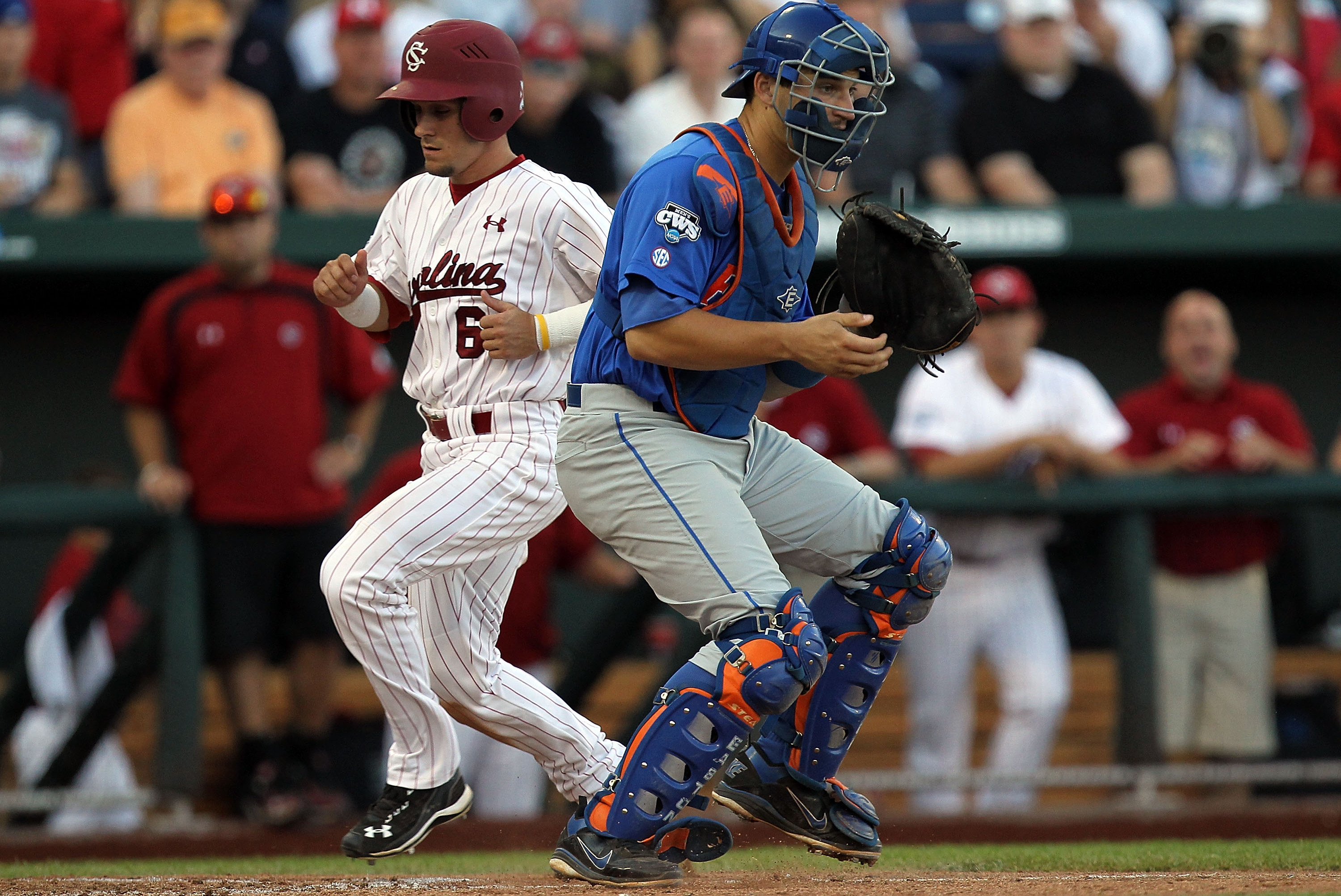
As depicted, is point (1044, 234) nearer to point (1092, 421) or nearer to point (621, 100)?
point (1092, 421)

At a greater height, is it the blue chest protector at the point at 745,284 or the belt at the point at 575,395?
the blue chest protector at the point at 745,284

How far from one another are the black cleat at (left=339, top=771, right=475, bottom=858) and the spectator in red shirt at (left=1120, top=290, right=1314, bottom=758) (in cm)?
340

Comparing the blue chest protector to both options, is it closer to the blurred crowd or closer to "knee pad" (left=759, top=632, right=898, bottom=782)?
"knee pad" (left=759, top=632, right=898, bottom=782)

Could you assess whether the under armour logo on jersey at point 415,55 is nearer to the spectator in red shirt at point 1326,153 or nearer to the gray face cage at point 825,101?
the gray face cage at point 825,101

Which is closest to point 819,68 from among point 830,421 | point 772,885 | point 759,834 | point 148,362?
point 772,885

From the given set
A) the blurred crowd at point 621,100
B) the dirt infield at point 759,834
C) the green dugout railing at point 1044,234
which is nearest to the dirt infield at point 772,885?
the dirt infield at point 759,834

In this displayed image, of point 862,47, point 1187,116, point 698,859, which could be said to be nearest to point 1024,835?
point 698,859

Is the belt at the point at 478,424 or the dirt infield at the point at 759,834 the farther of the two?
the dirt infield at the point at 759,834

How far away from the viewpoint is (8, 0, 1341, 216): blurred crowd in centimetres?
729

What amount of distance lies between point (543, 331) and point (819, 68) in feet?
2.85

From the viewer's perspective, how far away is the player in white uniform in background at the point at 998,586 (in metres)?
6.46

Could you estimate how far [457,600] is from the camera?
4.01 meters

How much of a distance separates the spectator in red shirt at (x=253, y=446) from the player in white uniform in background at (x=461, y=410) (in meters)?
2.41

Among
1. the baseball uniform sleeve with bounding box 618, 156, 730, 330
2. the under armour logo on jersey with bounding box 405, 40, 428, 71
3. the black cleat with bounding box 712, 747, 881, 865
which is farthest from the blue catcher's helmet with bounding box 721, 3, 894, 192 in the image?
the black cleat with bounding box 712, 747, 881, 865
